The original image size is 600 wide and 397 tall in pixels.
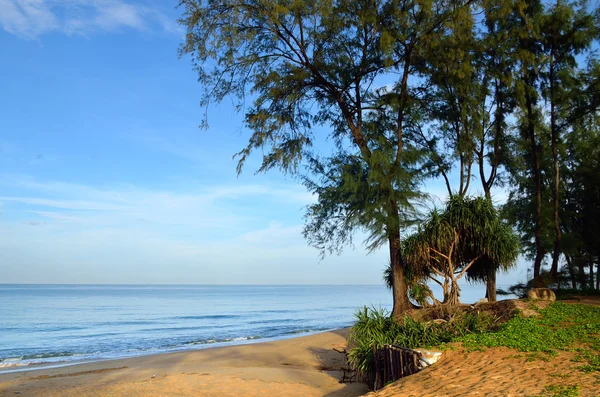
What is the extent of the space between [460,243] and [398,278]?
246cm

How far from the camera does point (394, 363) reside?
9719 mm

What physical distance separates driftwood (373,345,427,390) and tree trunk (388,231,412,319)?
617 centimetres

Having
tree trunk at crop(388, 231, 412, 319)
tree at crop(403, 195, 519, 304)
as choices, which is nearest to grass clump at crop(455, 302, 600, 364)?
tree at crop(403, 195, 519, 304)

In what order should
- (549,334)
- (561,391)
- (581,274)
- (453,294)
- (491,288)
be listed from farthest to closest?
(581,274), (491,288), (453,294), (549,334), (561,391)

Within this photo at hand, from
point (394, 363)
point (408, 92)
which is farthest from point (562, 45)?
point (394, 363)

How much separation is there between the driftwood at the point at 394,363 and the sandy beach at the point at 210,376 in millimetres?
714

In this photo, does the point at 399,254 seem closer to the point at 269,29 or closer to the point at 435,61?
the point at 435,61

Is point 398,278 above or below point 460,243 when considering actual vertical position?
below

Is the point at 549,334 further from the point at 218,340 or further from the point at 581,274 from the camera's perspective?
the point at 581,274

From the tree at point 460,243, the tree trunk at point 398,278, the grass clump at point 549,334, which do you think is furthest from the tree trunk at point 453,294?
the grass clump at point 549,334

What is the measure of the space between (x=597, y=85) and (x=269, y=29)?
13625 mm

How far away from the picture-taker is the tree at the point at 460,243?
14992 mm

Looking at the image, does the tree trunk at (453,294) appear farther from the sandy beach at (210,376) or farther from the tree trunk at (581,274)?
the tree trunk at (581,274)

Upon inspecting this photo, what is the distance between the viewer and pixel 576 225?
2600 cm
